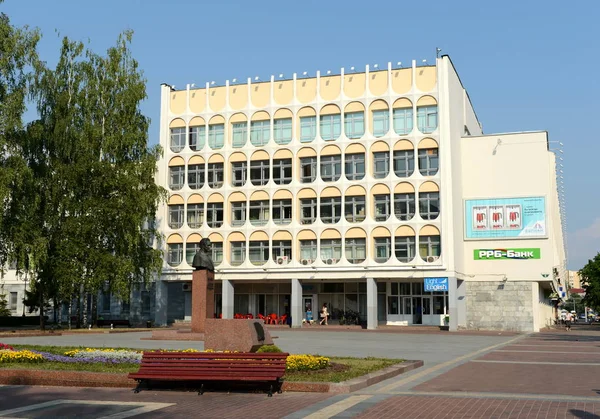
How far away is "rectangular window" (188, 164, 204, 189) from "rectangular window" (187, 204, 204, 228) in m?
1.67

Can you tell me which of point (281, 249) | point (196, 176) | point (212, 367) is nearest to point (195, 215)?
point (196, 176)

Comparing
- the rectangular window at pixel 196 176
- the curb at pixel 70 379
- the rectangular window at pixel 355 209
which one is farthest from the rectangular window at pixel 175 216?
the curb at pixel 70 379

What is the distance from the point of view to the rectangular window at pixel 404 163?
5212 centimetres

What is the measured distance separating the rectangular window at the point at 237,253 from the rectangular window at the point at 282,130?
8.92m

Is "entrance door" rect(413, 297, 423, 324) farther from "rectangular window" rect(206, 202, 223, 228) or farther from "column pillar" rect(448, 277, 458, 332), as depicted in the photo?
"rectangular window" rect(206, 202, 223, 228)

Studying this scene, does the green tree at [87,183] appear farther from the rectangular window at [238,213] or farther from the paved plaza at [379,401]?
the paved plaza at [379,401]

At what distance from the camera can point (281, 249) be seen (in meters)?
54.9

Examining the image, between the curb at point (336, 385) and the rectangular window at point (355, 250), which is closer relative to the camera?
the curb at point (336, 385)

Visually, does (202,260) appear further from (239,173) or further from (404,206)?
(239,173)

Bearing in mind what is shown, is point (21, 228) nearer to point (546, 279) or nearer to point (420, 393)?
point (420, 393)

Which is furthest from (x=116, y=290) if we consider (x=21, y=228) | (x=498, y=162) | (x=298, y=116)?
(x=498, y=162)

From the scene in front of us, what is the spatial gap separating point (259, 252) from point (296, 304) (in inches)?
208

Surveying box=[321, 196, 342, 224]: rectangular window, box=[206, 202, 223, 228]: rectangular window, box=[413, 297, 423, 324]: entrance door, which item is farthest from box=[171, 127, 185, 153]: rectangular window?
box=[413, 297, 423, 324]: entrance door

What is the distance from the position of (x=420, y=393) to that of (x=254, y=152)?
4483 cm
